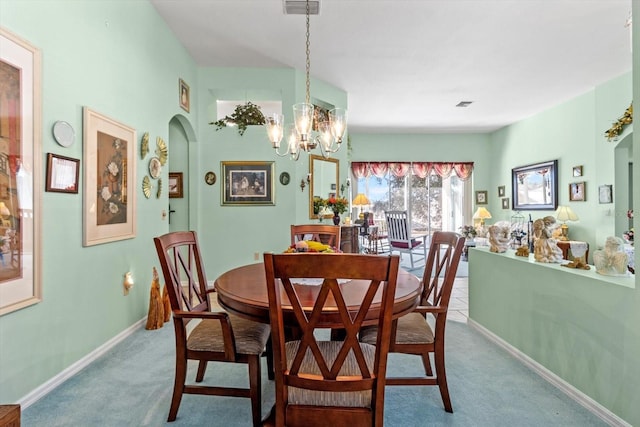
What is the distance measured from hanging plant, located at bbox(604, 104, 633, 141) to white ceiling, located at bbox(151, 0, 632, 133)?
213 millimetres

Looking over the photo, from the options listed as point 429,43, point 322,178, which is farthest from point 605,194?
point 322,178

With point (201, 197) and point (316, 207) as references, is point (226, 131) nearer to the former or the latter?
point (201, 197)

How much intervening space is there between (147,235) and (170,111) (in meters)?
1.44

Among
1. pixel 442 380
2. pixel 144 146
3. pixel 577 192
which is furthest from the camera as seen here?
pixel 577 192

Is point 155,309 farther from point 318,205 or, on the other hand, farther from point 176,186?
point 318,205

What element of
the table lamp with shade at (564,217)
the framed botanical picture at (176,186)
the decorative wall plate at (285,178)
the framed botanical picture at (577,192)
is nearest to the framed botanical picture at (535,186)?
the framed botanical picture at (577,192)

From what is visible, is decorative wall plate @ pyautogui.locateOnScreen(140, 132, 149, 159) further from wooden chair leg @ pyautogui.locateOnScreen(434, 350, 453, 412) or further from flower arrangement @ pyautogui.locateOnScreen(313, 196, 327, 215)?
wooden chair leg @ pyautogui.locateOnScreen(434, 350, 453, 412)

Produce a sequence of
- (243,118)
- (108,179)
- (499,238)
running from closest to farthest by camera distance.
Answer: (108,179)
(499,238)
(243,118)

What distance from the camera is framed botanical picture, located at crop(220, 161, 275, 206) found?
15.7 ft

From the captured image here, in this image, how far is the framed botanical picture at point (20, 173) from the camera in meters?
1.78

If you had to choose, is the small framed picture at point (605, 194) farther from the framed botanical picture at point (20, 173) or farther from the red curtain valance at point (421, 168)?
the framed botanical picture at point (20, 173)

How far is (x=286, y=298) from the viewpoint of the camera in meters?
1.51

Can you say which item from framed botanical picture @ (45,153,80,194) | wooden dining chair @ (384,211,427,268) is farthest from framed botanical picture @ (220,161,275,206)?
wooden dining chair @ (384,211,427,268)

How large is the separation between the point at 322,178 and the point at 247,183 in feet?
3.85
